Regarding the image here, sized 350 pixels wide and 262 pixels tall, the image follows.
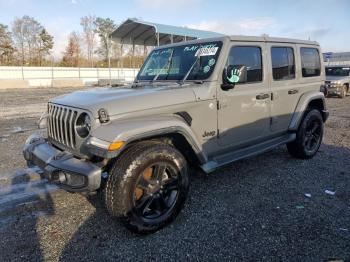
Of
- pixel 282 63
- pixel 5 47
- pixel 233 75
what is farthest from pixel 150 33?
pixel 5 47

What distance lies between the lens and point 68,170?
116 inches

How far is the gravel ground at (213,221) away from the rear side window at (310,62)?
1.69 m

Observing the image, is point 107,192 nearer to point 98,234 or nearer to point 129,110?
point 98,234

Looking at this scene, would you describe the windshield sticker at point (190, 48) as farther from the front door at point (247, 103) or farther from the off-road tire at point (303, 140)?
the off-road tire at point (303, 140)

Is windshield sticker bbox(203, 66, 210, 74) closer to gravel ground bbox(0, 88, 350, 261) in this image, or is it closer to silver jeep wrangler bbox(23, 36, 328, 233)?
silver jeep wrangler bbox(23, 36, 328, 233)

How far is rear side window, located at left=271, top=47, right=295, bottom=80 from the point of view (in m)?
4.77

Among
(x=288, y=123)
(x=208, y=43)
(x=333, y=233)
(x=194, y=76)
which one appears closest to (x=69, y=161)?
(x=194, y=76)

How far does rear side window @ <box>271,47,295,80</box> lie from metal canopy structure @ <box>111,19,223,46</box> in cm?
1563

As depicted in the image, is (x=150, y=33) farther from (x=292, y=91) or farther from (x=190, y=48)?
(x=190, y=48)

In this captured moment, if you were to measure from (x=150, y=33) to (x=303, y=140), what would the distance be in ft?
63.8

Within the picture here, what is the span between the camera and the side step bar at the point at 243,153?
151 inches

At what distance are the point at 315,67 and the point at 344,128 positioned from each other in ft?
12.6

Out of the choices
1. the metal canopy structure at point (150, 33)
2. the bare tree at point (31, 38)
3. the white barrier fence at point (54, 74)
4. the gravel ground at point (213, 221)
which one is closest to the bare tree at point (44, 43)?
the bare tree at point (31, 38)

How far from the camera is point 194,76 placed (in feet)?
13.3
